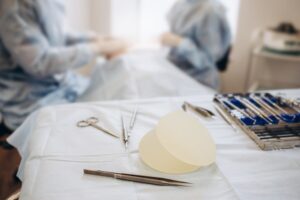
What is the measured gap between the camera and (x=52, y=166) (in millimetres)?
624

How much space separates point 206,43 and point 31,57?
0.96 m

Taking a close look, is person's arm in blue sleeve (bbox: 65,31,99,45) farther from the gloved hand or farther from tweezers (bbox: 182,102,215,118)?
tweezers (bbox: 182,102,215,118)

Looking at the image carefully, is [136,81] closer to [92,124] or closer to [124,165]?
[92,124]

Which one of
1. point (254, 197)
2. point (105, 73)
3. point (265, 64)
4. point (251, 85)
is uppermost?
point (254, 197)

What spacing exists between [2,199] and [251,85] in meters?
1.84

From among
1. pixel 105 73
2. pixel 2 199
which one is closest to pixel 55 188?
pixel 2 199

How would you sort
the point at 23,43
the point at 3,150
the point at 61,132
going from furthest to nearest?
1. the point at 23,43
2. the point at 3,150
3. the point at 61,132

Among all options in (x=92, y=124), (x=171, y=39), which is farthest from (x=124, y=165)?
(x=171, y=39)

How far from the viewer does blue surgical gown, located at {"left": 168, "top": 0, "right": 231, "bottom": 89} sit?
5.63 ft

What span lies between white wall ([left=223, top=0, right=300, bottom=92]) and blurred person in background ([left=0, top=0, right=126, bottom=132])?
1.16 metres

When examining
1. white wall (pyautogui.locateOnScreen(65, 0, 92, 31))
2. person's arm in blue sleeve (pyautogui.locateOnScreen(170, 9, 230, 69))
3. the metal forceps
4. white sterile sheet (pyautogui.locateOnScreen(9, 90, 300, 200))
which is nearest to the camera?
white sterile sheet (pyautogui.locateOnScreen(9, 90, 300, 200))

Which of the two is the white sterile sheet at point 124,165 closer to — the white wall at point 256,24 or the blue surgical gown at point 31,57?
the blue surgical gown at point 31,57

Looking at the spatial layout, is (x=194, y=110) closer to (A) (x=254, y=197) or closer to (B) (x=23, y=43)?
(A) (x=254, y=197)

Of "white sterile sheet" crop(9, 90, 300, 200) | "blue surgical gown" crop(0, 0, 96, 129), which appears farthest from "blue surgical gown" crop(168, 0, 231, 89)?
"white sterile sheet" crop(9, 90, 300, 200)
